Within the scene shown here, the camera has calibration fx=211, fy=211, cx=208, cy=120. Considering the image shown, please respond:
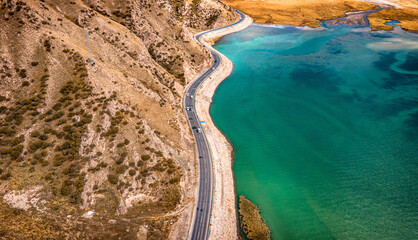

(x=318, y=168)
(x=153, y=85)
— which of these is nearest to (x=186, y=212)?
(x=318, y=168)

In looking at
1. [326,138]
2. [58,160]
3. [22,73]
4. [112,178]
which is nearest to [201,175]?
[112,178]

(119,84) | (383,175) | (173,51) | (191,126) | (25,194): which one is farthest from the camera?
(173,51)

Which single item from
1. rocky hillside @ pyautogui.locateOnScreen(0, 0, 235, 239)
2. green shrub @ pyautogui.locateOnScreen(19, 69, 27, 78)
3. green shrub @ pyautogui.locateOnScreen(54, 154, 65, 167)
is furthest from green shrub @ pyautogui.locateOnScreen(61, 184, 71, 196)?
green shrub @ pyautogui.locateOnScreen(19, 69, 27, 78)

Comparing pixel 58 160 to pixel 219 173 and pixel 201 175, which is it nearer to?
pixel 201 175

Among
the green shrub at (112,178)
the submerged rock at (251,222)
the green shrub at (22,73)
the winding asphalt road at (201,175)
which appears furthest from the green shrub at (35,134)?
the submerged rock at (251,222)

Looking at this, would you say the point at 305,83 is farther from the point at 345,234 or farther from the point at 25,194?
the point at 25,194

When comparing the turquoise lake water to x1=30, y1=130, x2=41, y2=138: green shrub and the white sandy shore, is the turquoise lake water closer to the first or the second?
the white sandy shore

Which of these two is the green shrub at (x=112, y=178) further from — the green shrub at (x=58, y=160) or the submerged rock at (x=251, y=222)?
the submerged rock at (x=251, y=222)
